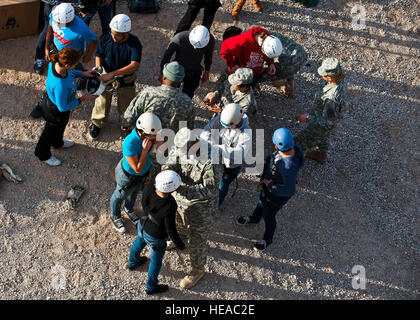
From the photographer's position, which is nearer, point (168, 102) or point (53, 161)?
point (168, 102)

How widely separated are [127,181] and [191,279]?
1.49m

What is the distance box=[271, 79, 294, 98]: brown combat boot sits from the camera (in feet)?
26.4

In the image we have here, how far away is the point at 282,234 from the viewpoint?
254 inches

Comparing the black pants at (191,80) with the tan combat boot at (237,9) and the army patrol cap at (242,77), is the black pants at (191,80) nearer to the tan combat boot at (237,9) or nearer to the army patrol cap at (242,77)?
the army patrol cap at (242,77)

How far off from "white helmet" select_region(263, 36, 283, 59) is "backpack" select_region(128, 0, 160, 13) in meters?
3.30

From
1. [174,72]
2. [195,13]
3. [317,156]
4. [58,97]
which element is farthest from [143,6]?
[317,156]

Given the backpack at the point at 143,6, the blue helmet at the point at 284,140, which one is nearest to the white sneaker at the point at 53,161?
the blue helmet at the point at 284,140

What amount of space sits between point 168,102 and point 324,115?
2360 mm

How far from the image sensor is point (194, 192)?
494 centimetres

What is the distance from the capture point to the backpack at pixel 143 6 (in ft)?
29.1

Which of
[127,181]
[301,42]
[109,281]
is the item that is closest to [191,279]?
[109,281]

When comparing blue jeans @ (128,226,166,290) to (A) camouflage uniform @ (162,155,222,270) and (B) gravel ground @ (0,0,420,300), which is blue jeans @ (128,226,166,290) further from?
(A) camouflage uniform @ (162,155,222,270)

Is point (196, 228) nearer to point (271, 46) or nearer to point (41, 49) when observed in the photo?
point (271, 46)

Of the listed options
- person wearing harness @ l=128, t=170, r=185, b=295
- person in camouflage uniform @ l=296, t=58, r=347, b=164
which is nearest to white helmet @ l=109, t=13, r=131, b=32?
person wearing harness @ l=128, t=170, r=185, b=295
